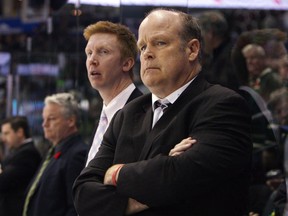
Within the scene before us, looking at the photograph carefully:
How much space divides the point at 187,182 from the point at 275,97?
2124 millimetres

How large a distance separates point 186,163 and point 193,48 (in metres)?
0.63

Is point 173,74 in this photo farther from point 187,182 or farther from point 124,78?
point 124,78

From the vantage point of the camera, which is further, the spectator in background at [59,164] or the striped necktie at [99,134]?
the spectator in background at [59,164]

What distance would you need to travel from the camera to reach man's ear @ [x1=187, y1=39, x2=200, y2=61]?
3783 mm

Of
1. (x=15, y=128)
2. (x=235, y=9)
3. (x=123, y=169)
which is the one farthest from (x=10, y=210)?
(x=123, y=169)

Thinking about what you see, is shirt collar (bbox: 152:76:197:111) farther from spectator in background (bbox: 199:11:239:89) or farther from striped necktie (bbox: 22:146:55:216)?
striped necktie (bbox: 22:146:55:216)

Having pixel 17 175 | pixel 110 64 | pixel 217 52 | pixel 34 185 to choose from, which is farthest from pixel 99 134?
pixel 17 175

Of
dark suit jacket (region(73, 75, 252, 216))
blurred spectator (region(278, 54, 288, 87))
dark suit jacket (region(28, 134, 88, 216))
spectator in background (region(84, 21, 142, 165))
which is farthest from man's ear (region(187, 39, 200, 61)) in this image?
dark suit jacket (region(28, 134, 88, 216))

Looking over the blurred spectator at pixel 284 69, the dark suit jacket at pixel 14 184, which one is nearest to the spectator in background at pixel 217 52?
the blurred spectator at pixel 284 69

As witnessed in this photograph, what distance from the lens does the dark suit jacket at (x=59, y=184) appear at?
5988mm

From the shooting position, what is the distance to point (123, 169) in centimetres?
359

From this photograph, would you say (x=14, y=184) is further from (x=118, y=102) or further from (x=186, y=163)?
(x=186, y=163)

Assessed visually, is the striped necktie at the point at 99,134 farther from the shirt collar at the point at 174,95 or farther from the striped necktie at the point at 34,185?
the striped necktie at the point at 34,185

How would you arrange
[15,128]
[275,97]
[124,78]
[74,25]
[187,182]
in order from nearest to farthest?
[187,182]
[124,78]
[275,97]
[74,25]
[15,128]
